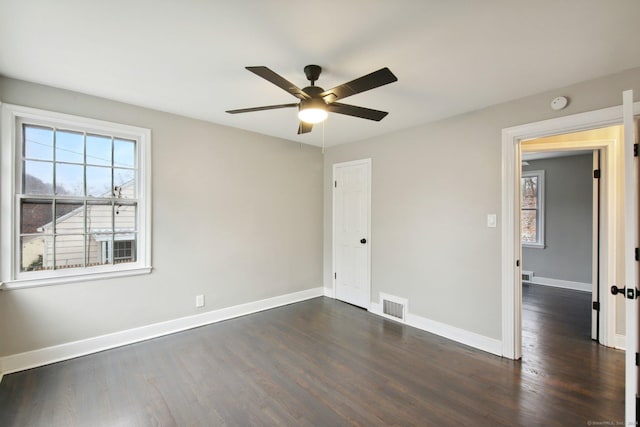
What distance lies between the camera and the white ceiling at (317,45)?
1596mm

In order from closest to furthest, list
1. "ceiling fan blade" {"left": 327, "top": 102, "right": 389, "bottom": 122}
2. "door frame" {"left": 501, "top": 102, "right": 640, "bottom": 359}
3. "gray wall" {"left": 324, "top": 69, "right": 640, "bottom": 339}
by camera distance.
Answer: "ceiling fan blade" {"left": 327, "top": 102, "right": 389, "bottom": 122} → "door frame" {"left": 501, "top": 102, "right": 640, "bottom": 359} → "gray wall" {"left": 324, "top": 69, "right": 640, "bottom": 339}

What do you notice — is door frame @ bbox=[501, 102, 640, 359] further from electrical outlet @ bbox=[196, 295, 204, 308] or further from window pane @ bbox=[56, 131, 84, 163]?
window pane @ bbox=[56, 131, 84, 163]

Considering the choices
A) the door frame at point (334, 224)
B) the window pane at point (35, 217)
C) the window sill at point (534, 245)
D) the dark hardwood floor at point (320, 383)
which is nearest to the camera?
the dark hardwood floor at point (320, 383)

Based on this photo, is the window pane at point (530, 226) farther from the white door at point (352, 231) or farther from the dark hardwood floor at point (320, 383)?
the white door at point (352, 231)

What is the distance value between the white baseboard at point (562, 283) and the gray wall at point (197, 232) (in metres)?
4.53

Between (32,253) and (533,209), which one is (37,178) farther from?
(533,209)

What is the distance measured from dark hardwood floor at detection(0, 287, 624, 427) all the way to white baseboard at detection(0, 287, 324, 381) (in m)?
0.09

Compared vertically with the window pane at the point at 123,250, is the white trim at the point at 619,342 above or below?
below

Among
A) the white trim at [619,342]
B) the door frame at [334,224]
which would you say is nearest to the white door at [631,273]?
the white trim at [619,342]

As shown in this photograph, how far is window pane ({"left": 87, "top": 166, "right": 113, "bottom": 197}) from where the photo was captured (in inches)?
112

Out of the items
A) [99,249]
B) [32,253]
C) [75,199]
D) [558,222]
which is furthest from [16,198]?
[558,222]

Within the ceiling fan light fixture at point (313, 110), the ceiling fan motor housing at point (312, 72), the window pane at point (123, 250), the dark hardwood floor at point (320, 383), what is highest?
the ceiling fan motor housing at point (312, 72)

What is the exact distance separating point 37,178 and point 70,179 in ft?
0.75

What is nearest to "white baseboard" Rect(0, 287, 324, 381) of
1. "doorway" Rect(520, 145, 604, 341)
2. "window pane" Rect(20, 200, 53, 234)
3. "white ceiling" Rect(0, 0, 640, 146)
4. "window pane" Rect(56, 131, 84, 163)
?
"window pane" Rect(20, 200, 53, 234)
